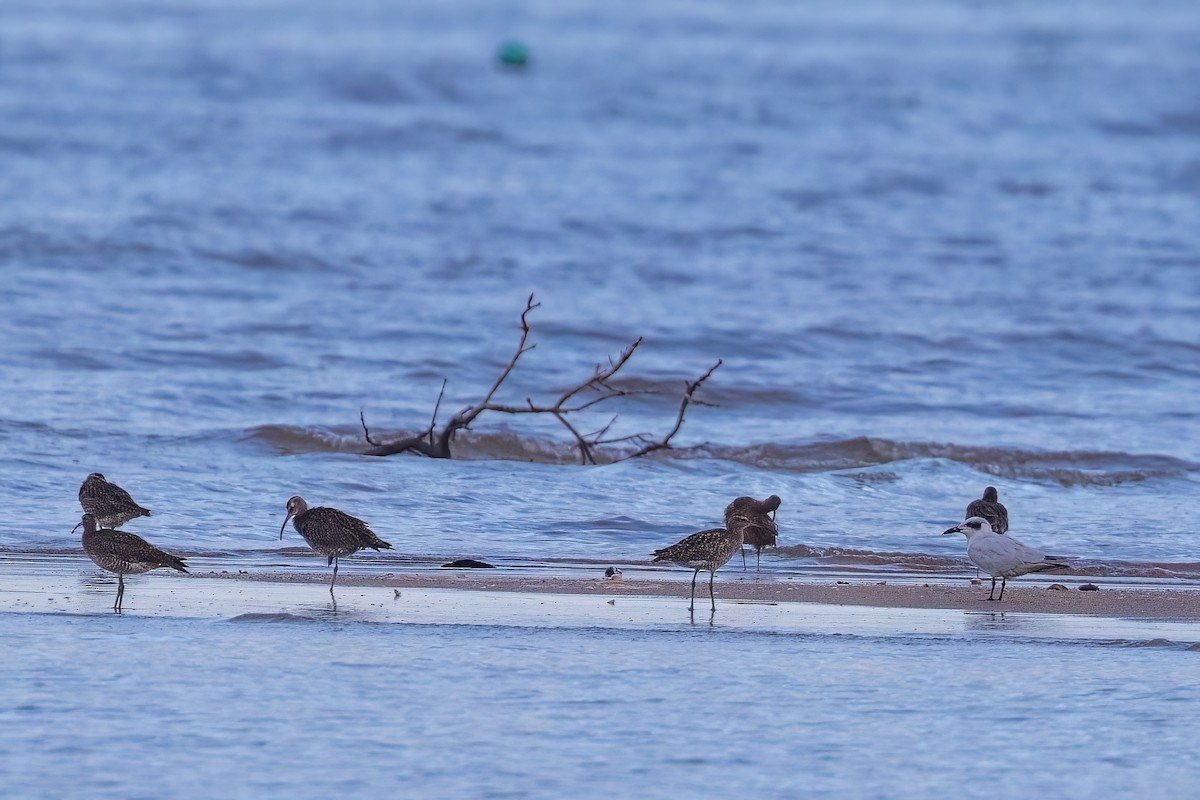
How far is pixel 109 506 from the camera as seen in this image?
9625 millimetres

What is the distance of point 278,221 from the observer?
27.4 meters

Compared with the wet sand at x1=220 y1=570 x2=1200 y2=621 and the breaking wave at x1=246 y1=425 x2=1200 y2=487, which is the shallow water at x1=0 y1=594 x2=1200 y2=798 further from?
the breaking wave at x1=246 y1=425 x2=1200 y2=487

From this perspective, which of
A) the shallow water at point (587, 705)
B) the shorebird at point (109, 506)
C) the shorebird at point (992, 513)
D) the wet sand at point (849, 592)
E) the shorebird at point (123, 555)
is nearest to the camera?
the shallow water at point (587, 705)

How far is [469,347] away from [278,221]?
905 cm

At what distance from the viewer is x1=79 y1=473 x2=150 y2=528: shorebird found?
961 centimetres

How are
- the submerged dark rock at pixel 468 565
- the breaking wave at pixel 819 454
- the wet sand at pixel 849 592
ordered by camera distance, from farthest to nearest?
the breaking wave at pixel 819 454 → the submerged dark rock at pixel 468 565 → the wet sand at pixel 849 592

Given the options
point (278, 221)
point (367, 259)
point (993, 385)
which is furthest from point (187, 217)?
point (993, 385)

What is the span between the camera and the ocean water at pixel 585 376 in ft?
20.1

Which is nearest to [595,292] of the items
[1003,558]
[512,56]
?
[1003,558]

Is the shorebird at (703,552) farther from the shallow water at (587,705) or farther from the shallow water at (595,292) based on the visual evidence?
the shallow water at (595,292)

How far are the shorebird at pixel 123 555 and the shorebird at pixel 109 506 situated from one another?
3.50 feet

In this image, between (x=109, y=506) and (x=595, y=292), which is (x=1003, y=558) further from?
(x=595, y=292)

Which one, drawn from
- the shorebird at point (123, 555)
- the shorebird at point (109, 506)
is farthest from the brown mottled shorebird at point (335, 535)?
the shorebird at point (109, 506)

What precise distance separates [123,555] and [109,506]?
142 centimetres
